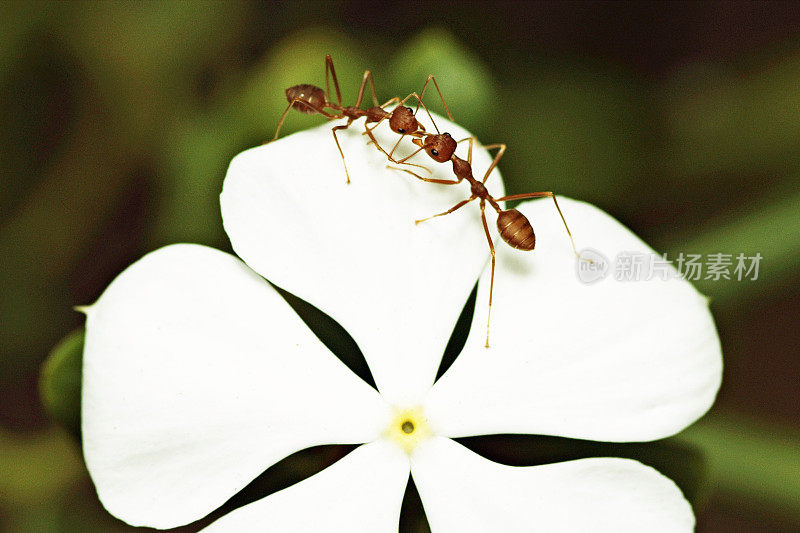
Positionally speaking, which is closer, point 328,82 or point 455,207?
point 455,207

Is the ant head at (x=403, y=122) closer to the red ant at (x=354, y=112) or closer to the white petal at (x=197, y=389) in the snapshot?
the red ant at (x=354, y=112)

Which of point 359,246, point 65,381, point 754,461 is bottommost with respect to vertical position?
point 754,461

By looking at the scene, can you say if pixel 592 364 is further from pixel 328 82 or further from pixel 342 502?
pixel 328 82

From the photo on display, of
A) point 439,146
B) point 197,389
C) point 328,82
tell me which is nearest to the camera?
point 197,389


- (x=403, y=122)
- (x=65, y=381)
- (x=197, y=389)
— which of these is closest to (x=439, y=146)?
(x=403, y=122)

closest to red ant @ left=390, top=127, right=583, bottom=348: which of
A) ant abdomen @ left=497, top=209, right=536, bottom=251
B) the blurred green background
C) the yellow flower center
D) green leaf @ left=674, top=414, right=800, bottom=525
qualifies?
ant abdomen @ left=497, top=209, right=536, bottom=251

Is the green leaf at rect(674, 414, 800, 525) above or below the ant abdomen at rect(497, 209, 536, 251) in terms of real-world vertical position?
below

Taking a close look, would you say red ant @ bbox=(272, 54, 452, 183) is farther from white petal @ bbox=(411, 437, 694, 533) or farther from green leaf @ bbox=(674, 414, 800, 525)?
green leaf @ bbox=(674, 414, 800, 525)
